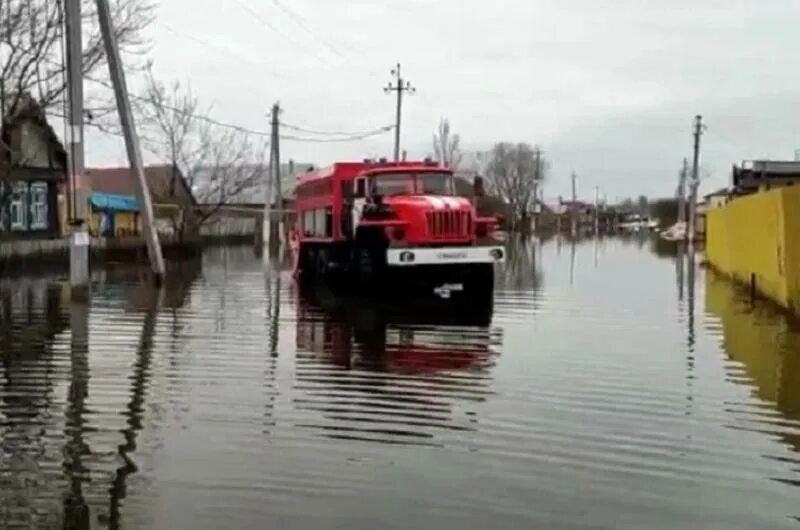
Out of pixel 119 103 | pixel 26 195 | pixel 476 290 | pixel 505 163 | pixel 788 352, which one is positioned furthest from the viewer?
pixel 505 163

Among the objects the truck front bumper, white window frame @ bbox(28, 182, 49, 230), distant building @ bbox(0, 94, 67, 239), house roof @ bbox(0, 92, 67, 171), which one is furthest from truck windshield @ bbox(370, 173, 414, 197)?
white window frame @ bbox(28, 182, 49, 230)

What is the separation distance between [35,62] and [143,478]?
25410 mm

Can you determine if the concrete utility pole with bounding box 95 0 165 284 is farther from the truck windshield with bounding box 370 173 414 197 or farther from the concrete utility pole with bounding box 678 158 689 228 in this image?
the concrete utility pole with bounding box 678 158 689 228

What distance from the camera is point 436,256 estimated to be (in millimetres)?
21500

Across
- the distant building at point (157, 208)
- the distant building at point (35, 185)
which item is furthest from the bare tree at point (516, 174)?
the distant building at point (35, 185)

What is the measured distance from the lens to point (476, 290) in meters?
22.2

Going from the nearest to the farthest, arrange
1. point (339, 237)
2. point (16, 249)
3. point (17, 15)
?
point (339, 237), point (17, 15), point (16, 249)

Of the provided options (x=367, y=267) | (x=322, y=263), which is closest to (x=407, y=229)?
(x=367, y=267)

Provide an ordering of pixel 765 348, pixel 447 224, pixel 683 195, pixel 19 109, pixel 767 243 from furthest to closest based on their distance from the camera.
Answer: pixel 683 195
pixel 19 109
pixel 447 224
pixel 767 243
pixel 765 348

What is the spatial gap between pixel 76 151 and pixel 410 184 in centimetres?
692

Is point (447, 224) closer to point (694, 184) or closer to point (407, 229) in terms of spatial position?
point (407, 229)

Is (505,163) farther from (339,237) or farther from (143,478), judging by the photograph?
(143,478)

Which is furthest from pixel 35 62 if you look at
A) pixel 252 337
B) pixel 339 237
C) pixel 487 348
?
pixel 487 348

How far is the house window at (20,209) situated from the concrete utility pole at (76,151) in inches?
760
